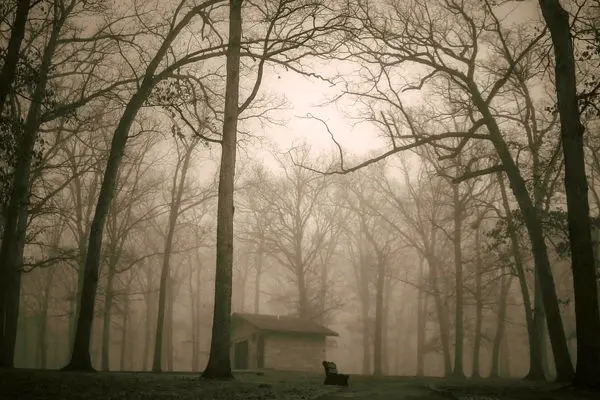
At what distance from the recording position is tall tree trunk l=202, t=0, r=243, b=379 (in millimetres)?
11875

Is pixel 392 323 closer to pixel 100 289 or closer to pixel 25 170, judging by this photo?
pixel 100 289

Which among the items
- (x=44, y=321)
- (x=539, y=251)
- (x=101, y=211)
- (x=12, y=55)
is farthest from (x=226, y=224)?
(x=44, y=321)

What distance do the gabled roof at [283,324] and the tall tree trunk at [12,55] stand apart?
73.0 ft

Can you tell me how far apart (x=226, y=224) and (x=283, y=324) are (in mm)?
19589

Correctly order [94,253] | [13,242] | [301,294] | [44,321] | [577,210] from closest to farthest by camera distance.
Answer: [577,210], [94,253], [13,242], [44,321], [301,294]

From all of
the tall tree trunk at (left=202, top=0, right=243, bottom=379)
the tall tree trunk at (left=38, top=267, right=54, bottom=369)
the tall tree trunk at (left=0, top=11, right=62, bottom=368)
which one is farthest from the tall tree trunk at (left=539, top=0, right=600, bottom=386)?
the tall tree trunk at (left=38, top=267, right=54, bottom=369)

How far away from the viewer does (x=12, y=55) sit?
9617 millimetres

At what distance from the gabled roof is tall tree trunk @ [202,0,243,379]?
1748 cm

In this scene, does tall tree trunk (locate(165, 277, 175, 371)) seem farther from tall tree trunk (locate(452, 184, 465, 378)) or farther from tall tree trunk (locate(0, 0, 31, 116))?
tall tree trunk (locate(0, 0, 31, 116))

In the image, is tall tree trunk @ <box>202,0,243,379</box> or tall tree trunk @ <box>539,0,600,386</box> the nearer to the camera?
tall tree trunk @ <box>539,0,600,386</box>

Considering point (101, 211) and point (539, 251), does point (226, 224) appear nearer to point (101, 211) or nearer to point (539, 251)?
point (101, 211)

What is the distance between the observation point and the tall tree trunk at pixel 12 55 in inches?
369

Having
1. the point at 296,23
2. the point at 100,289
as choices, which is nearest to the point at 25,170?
the point at 296,23

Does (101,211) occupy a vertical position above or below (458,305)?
above
